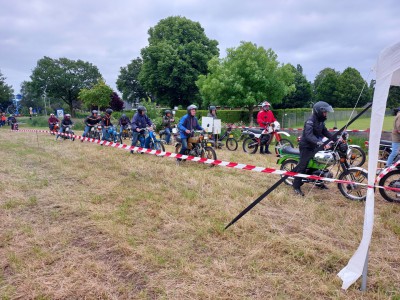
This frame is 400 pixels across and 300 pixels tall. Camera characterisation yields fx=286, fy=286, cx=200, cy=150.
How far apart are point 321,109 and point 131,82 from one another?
52.0 meters

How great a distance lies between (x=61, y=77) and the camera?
5272 centimetres

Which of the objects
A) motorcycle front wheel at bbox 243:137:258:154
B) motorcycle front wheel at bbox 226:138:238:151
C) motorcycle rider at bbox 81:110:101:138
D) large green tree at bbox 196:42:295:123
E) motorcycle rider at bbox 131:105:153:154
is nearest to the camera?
motorcycle rider at bbox 131:105:153:154

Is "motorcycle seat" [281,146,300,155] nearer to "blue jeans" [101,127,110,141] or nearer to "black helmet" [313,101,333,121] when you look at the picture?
"black helmet" [313,101,333,121]

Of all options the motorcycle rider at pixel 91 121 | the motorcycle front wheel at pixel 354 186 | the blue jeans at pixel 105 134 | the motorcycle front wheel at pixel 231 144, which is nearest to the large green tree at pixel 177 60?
the motorcycle rider at pixel 91 121

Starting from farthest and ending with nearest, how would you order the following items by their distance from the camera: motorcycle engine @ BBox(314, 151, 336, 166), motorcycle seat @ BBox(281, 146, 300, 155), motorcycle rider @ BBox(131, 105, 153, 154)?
motorcycle rider @ BBox(131, 105, 153, 154) → motorcycle seat @ BBox(281, 146, 300, 155) → motorcycle engine @ BBox(314, 151, 336, 166)

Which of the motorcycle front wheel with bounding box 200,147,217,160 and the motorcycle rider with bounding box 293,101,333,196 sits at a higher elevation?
the motorcycle rider with bounding box 293,101,333,196

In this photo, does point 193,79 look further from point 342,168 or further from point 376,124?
point 376,124

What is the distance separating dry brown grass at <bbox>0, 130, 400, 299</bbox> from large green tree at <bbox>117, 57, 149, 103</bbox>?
161 feet

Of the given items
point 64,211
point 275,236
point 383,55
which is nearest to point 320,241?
point 275,236

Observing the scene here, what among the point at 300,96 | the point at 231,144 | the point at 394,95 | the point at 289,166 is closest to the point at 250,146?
the point at 231,144

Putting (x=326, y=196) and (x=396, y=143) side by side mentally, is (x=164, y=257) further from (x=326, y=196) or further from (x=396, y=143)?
(x=396, y=143)

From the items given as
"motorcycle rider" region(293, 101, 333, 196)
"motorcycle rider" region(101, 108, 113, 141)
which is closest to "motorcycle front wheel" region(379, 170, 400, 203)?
"motorcycle rider" region(293, 101, 333, 196)

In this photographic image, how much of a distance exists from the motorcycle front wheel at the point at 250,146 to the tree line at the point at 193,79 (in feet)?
13.8

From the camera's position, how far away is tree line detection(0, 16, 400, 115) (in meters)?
21.9
